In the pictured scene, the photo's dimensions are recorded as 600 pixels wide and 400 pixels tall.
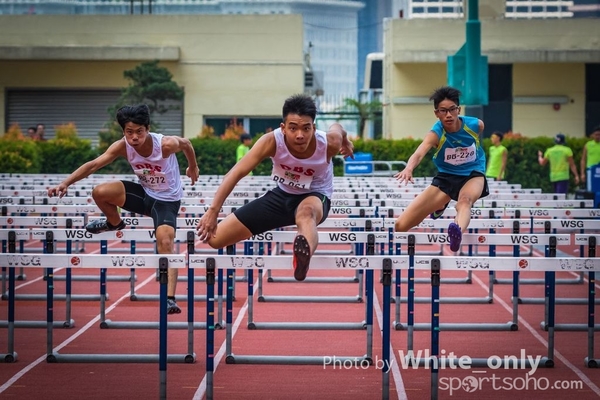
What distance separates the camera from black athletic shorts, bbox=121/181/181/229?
1072 cm

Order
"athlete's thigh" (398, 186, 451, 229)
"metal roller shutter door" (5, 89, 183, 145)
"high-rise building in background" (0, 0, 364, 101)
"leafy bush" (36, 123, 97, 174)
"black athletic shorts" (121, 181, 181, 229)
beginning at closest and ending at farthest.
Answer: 1. "black athletic shorts" (121, 181, 181, 229)
2. "athlete's thigh" (398, 186, 451, 229)
3. "leafy bush" (36, 123, 97, 174)
4. "metal roller shutter door" (5, 89, 183, 145)
5. "high-rise building in background" (0, 0, 364, 101)

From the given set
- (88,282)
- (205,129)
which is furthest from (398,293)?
(205,129)

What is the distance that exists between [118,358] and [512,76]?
32.7 m

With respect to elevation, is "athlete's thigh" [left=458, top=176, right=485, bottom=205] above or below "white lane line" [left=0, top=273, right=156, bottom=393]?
above

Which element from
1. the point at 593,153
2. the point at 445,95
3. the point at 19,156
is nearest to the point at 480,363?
the point at 445,95

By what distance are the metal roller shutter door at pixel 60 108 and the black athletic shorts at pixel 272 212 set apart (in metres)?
32.1

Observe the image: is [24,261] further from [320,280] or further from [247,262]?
[320,280]

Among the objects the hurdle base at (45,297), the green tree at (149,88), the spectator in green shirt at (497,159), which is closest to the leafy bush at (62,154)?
the green tree at (149,88)

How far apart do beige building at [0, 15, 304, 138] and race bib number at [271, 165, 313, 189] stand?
31412 millimetres

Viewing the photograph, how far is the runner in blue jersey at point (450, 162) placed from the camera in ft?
35.8

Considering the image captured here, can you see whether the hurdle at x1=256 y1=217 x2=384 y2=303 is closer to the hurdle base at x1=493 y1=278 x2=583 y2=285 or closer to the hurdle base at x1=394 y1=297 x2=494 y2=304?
the hurdle base at x1=394 y1=297 x2=494 y2=304

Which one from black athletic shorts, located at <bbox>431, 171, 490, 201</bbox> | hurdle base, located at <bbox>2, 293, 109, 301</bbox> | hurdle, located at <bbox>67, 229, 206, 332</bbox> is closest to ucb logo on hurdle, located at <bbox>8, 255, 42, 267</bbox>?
hurdle, located at <bbox>67, 229, 206, 332</bbox>

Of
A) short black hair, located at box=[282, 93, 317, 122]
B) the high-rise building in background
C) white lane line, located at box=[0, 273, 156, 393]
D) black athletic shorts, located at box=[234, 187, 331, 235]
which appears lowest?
white lane line, located at box=[0, 273, 156, 393]

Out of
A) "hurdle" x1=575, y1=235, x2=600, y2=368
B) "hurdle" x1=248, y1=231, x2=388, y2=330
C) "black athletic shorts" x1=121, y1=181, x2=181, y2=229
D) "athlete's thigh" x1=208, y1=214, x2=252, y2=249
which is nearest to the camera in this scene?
"athlete's thigh" x1=208, y1=214, x2=252, y2=249
